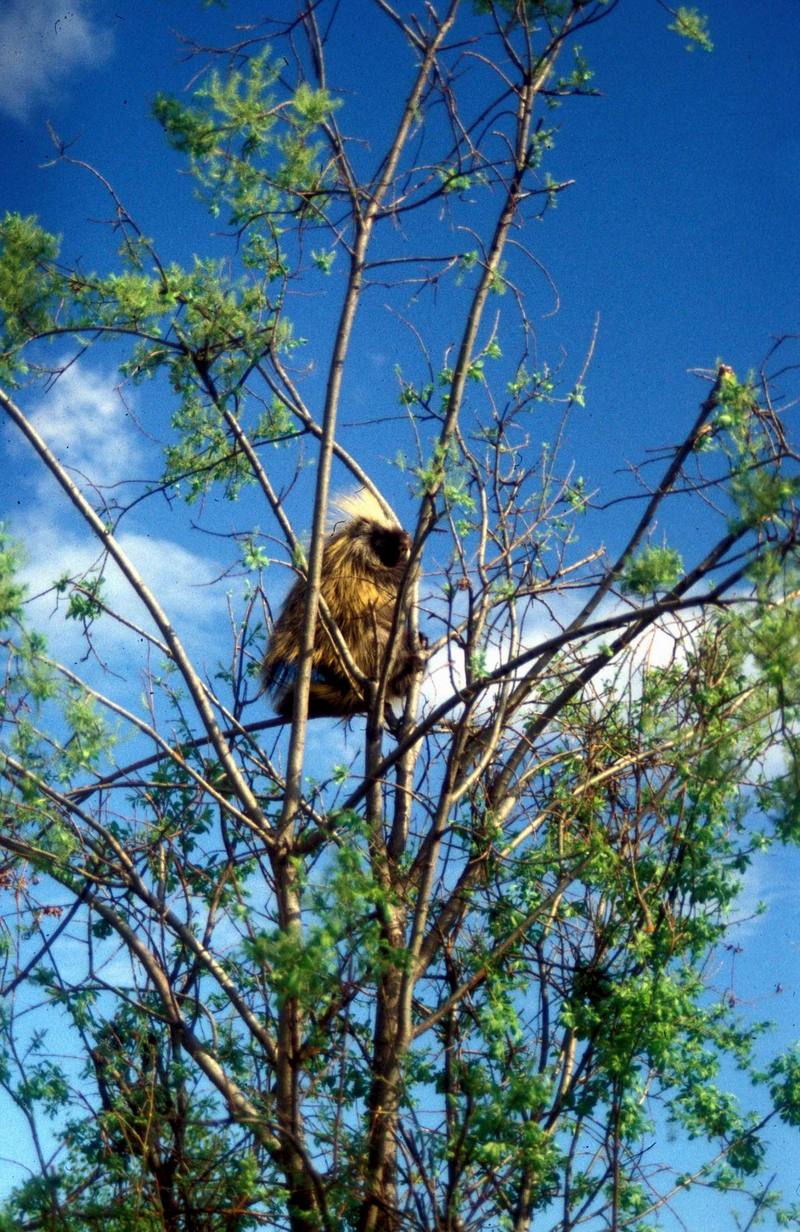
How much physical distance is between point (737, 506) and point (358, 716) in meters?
2.84

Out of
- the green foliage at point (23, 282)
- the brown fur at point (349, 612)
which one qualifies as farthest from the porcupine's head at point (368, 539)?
the green foliage at point (23, 282)

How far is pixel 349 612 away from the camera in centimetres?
795

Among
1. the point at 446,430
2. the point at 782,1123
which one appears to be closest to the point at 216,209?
the point at 446,430

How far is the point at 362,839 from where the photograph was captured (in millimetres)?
5473

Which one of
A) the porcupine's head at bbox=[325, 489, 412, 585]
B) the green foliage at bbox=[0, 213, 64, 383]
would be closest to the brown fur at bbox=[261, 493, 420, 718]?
the porcupine's head at bbox=[325, 489, 412, 585]

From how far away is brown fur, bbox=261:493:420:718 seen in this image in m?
7.75

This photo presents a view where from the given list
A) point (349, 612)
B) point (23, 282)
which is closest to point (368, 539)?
point (349, 612)

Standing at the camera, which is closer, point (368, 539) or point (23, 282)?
point (23, 282)

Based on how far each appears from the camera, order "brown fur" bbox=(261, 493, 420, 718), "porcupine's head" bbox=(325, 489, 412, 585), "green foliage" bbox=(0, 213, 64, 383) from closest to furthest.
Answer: "green foliage" bbox=(0, 213, 64, 383), "brown fur" bbox=(261, 493, 420, 718), "porcupine's head" bbox=(325, 489, 412, 585)

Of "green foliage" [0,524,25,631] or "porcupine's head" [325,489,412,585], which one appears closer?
"green foliage" [0,524,25,631]

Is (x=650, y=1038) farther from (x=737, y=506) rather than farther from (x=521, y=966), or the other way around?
(x=737, y=506)

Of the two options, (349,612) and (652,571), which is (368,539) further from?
(652,571)

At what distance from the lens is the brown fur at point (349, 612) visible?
7.75 meters

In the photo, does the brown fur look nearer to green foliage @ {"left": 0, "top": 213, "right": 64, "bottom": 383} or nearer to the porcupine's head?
the porcupine's head
